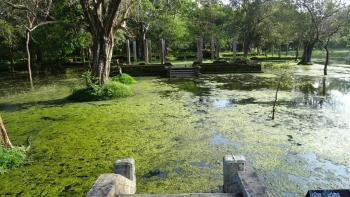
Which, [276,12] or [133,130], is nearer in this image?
[133,130]

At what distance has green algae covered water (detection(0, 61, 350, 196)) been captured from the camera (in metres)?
5.88

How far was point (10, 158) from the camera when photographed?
6645mm

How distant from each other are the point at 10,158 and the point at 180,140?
425 centimetres

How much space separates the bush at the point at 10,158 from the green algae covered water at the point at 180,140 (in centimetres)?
27

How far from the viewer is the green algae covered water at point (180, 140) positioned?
5.88 m

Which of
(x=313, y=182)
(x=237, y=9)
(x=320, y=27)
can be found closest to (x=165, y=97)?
(x=313, y=182)

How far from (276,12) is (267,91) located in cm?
2951

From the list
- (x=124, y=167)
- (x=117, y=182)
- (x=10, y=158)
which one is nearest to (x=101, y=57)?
(x=10, y=158)

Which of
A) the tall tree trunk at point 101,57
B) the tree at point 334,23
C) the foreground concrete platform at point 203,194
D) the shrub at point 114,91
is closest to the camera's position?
the foreground concrete platform at point 203,194

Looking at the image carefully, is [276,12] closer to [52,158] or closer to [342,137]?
[342,137]

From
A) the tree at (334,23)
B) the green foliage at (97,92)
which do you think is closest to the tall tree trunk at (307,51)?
the tree at (334,23)

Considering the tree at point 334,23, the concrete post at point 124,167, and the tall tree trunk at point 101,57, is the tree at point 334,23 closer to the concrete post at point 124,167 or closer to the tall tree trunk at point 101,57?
the tall tree trunk at point 101,57

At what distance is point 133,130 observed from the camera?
941 centimetres

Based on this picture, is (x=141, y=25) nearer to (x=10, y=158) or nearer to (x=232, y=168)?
(x=10, y=158)
